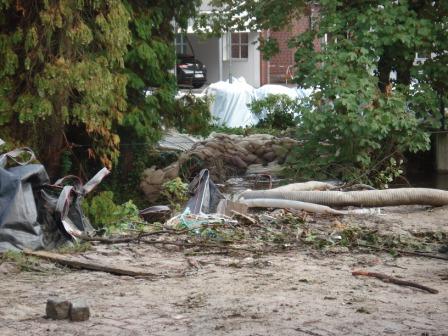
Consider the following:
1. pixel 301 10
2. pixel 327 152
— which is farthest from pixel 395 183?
pixel 301 10

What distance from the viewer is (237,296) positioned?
612cm

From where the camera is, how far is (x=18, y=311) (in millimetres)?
5688

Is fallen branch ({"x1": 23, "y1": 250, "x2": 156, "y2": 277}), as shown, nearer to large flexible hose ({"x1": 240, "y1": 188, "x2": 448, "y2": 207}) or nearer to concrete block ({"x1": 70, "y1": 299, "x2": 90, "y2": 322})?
concrete block ({"x1": 70, "y1": 299, "x2": 90, "y2": 322})

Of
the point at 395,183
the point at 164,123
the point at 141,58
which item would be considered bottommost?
the point at 395,183

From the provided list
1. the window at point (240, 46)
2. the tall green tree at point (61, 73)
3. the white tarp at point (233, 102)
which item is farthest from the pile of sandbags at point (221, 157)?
the window at point (240, 46)

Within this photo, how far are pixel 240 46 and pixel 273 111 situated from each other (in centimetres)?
1957

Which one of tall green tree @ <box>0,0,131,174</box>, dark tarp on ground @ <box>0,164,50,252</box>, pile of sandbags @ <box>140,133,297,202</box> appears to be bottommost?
pile of sandbags @ <box>140,133,297,202</box>

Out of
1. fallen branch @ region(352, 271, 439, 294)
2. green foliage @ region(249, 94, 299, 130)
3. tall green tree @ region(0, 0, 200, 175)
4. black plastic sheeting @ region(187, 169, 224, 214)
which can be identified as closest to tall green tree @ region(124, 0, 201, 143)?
tall green tree @ region(0, 0, 200, 175)

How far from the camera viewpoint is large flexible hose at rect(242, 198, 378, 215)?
405 inches

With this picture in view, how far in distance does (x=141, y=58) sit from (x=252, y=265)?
923 cm

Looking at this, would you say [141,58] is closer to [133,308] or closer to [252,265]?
[252,265]

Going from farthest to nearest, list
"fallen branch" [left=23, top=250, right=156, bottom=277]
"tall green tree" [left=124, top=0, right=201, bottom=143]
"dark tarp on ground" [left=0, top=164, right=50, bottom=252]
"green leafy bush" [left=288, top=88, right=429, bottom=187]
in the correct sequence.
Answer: "tall green tree" [left=124, top=0, right=201, bottom=143], "green leafy bush" [left=288, top=88, right=429, bottom=187], "dark tarp on ground" [left=0, top=164, right=50, bottom=252], "fallen branch" [left=23, top=250, right=156, bottom=277]

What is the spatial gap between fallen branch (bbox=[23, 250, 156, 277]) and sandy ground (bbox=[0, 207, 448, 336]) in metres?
0.08

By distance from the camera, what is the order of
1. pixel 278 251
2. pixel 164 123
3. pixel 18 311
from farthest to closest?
pixel 164 123 → pixel 278 251 → pixel 18 311
